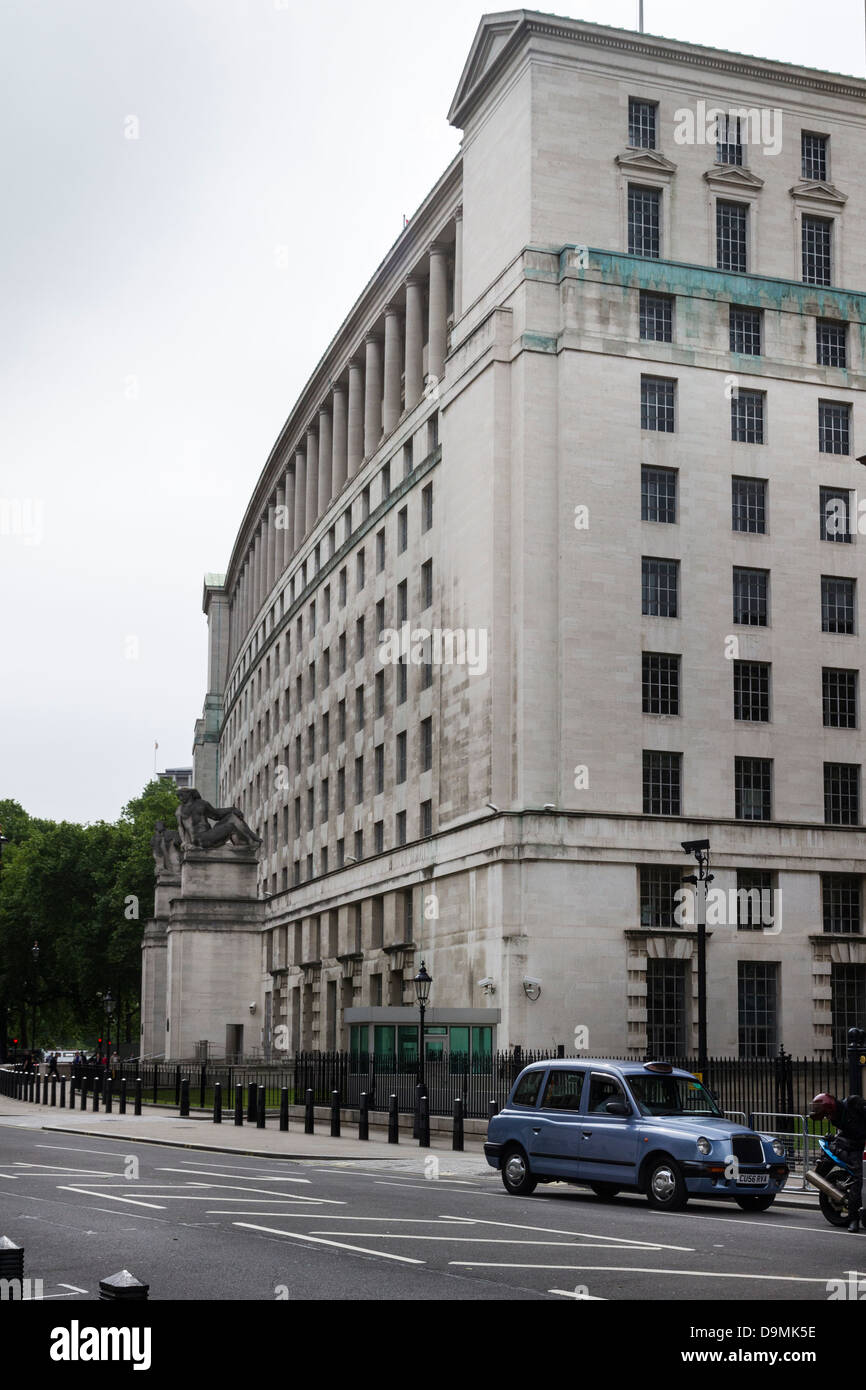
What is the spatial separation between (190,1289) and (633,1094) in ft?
33.5

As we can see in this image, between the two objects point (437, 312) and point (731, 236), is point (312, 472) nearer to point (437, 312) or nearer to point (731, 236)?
point (437, 312)

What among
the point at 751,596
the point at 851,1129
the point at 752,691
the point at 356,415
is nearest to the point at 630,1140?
the point at 851,1129

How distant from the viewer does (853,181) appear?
184ft

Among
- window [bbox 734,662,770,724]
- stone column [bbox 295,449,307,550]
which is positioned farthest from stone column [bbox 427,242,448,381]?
stone column [bbox 295,449,307,550]

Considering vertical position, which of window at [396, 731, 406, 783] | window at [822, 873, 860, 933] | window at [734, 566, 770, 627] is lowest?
window at [822, 873, 860, 933]

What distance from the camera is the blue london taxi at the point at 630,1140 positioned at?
20.6m

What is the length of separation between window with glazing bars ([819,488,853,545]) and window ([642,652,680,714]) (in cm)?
731

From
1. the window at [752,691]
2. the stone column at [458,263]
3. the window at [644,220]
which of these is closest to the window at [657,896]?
the window at [752,691]

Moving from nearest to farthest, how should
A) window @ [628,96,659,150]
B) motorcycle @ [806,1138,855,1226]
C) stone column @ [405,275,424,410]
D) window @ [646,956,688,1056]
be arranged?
motorcycle @ [806,1138,855,1226] → window @ [646,956,688,1056] → window @ [628,96,659,150] → stone column @ [405,275,424,410]

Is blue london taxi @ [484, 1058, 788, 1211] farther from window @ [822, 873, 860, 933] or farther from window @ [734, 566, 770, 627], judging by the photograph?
window @ [734, 566, 770, 627]

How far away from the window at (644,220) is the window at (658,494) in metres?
7.21

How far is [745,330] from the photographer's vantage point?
53.2 meters

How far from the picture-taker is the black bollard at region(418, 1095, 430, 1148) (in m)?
35.0

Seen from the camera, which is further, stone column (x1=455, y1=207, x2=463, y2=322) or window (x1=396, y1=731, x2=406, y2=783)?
window (x1=396, y1=731, x2=406, y2=783)
